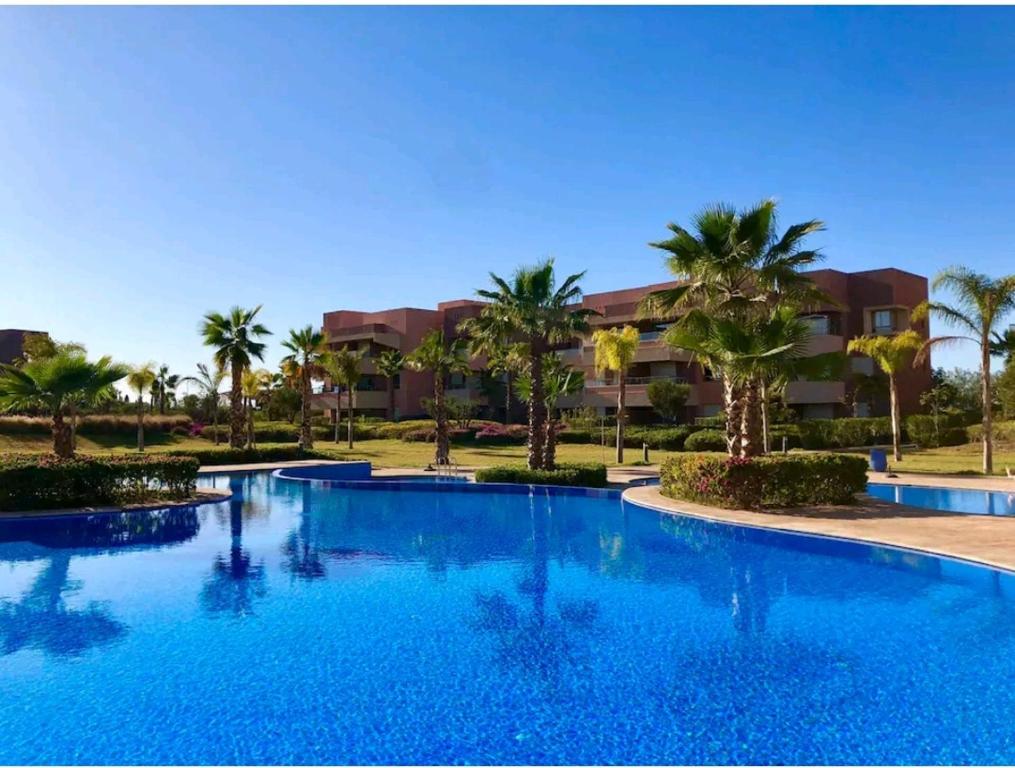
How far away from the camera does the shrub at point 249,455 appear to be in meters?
33.3

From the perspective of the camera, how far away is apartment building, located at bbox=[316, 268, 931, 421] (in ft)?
144

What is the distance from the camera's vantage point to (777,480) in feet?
59.5

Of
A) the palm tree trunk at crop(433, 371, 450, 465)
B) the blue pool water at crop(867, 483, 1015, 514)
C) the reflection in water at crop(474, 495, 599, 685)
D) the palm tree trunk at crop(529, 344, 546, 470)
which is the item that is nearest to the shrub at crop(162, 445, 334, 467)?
the palm tree trunk at crop(433, 371, 450, 465)

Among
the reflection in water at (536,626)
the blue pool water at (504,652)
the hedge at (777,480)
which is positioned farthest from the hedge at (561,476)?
the reflection in water at (536,626)

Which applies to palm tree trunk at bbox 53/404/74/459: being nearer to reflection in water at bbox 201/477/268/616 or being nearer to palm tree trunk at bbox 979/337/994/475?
reflection in water at bbox 201/477/268/616

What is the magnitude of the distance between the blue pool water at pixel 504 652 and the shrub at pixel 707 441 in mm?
22486

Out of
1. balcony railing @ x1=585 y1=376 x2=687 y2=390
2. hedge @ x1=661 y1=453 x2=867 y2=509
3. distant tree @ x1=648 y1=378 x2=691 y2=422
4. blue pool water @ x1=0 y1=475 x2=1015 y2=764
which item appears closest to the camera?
blue pool water @ x1=0 y1=475 x2=1015 y2=764

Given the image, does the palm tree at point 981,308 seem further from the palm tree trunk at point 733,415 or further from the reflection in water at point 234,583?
the reflection in water at point 234,583

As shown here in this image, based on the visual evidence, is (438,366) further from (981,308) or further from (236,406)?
(981,308)

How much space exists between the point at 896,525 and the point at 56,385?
21891 mm

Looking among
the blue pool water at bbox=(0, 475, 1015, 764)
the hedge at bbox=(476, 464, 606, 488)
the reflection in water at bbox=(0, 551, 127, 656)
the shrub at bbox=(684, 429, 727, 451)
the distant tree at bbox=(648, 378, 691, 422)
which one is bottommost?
the reflection in water at bbox=(0, 551, 127, 656)

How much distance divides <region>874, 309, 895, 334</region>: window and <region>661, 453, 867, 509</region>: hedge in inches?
1150

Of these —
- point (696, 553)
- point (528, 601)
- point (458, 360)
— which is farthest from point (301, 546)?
point (458, 360)

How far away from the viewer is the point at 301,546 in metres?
15.7
